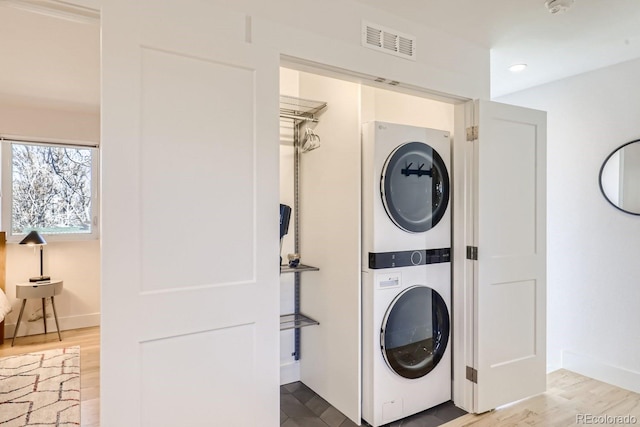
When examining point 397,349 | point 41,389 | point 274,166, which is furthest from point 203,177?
point 41,389

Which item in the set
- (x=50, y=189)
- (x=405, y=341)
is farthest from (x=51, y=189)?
(x=405, y=341)

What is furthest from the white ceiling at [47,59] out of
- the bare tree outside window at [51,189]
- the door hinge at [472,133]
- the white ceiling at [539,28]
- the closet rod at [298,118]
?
the door hinge at [472,133]

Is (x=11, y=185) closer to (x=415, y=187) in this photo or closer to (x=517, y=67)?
(x=415, y=187)

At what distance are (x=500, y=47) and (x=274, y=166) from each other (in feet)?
6.14

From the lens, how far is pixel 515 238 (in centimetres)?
247

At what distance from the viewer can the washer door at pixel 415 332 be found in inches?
88.4

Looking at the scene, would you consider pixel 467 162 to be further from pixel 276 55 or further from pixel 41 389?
pixel 41 389

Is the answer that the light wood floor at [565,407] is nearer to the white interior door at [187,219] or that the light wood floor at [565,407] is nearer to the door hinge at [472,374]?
the door hinge at [472,374]

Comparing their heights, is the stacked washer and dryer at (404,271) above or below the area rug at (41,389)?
above

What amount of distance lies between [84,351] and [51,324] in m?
0.94

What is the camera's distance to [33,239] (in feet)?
12.3

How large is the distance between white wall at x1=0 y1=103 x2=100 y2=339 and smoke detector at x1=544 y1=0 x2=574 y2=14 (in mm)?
4247

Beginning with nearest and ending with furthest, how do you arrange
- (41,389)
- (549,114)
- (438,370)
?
(438,370), (41,389), (549,114)

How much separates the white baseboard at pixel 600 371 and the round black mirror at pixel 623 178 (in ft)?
3.89
